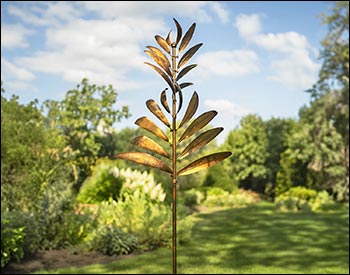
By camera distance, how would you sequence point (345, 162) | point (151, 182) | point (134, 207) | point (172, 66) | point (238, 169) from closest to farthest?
point (172, 66) → point (134, 207) → point (151, 182) → point (345, 162) → point (238, 169)

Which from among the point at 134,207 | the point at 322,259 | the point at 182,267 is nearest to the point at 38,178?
the point at 134,207

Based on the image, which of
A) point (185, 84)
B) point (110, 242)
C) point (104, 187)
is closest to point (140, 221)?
point (110, 242)

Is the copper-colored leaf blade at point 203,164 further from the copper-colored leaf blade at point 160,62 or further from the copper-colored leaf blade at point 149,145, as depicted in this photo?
the copper-colored leaf blade at point 160,62

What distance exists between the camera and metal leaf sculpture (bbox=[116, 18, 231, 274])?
89 centimetres

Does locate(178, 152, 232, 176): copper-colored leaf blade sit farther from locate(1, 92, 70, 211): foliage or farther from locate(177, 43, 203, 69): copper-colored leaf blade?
locate(1, 92, 70, 211): foliage

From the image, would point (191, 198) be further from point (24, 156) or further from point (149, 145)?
point (149, 145)

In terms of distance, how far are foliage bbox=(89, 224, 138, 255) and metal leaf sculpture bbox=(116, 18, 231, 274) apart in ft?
25.0

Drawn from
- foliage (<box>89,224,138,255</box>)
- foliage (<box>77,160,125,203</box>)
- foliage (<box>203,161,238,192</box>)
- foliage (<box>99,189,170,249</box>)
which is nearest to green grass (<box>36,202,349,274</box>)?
foliage (<box>99,189,170,249</box>)

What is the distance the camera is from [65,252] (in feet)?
26.8

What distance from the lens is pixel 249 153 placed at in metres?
25.0

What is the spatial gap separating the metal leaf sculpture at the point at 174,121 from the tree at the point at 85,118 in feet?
65.6

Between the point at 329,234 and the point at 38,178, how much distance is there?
7313 mm

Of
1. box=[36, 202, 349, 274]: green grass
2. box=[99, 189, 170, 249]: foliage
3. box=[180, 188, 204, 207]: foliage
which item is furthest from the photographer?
box=[180, 188, 204, 207]: foliage

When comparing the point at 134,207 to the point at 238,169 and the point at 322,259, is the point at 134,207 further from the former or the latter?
the point at 238,169
